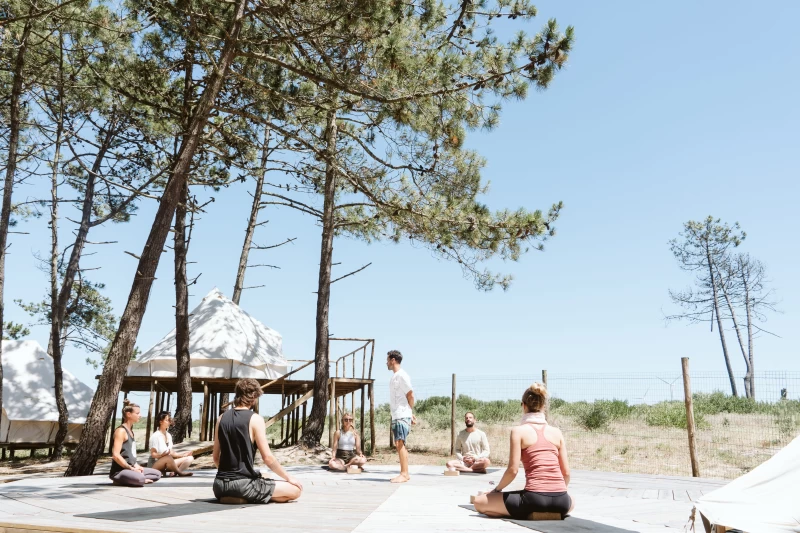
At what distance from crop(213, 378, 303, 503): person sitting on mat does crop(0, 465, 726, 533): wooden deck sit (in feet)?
0.41

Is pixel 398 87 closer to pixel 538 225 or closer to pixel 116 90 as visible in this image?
pixel 538 225

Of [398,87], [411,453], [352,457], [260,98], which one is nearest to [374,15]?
[398,87]

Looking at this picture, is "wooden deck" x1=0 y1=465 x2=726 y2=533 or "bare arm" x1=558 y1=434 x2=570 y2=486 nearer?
"wooden deck" x1=0 y1=465 x2=726 y2=533

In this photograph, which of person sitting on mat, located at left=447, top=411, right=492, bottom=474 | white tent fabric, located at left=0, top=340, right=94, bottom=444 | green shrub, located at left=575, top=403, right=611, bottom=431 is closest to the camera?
person sitting on mat, located at left=447, top=411, right=492, bottom=474

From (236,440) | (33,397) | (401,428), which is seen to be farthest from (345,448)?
(33,397)

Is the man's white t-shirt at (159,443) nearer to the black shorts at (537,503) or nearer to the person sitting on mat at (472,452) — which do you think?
the person sitting on mat at (472,452)

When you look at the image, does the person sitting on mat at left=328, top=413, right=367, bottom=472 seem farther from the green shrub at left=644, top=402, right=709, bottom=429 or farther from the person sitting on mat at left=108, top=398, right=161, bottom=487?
the green shrub at left=644, top=402, right=709, bottom=429

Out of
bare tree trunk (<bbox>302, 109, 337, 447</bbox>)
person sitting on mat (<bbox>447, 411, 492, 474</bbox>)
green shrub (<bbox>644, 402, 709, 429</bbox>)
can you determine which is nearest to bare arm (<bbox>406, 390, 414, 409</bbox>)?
person sitting on mat (<bbox>447, 411, 492, 474</bbox>)

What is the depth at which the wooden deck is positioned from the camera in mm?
4758

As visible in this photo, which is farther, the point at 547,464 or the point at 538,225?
the point at 538,225

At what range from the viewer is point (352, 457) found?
10664mm

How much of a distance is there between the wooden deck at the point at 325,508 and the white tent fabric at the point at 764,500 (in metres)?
0.70

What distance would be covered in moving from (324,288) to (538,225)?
5.62 meters

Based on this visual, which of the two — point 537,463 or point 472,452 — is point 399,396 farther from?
point 537,463
